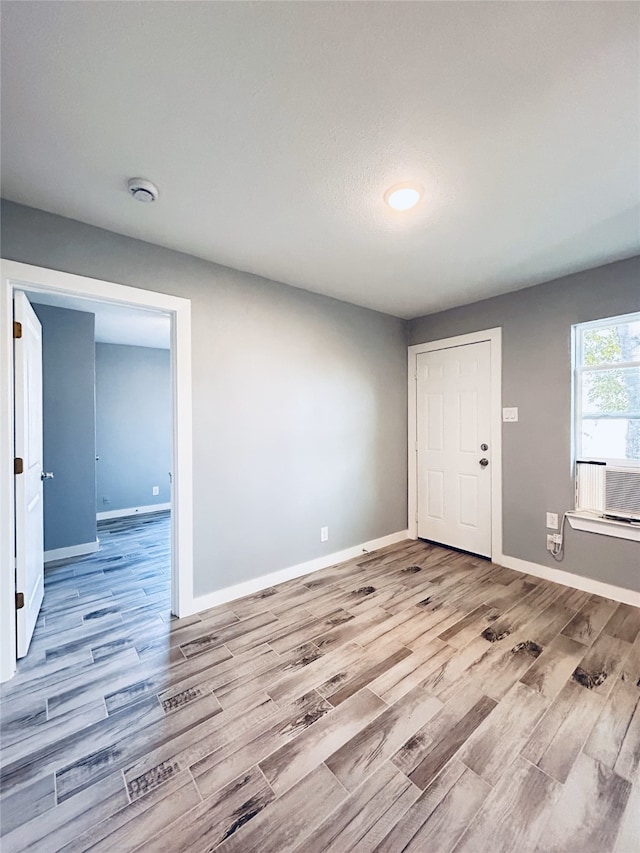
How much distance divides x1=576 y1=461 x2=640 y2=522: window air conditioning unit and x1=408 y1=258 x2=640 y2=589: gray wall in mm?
90

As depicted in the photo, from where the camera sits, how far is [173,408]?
240 centimetres

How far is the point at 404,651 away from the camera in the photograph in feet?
6.56

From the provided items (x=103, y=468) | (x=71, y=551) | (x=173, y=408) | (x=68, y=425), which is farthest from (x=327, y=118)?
(x=103, y=468)

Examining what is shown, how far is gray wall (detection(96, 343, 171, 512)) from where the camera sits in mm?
5191

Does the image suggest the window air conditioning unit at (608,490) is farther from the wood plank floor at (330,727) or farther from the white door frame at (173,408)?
the white door frame at (173,408)

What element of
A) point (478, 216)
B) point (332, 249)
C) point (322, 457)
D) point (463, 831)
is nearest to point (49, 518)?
point (322, 457)

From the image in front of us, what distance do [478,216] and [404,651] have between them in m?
2.56

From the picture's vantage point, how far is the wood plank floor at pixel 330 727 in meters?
1.13

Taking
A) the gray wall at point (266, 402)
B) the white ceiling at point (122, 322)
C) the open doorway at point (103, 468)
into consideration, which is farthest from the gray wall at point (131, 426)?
the gray wall at point (266, 402)

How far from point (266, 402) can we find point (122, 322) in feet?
8.73

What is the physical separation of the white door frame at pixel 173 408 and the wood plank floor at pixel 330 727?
0.29 m

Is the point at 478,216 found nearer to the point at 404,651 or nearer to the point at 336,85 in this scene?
Result: the point at 336,85

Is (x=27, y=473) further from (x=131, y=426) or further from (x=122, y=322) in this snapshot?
(x=131, y=426)

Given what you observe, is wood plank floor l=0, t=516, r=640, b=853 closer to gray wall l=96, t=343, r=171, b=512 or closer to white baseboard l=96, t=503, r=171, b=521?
white baseboard l=96, t=503, r=171, b=521
